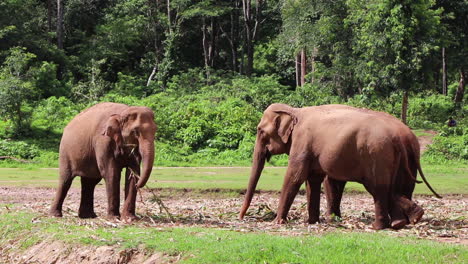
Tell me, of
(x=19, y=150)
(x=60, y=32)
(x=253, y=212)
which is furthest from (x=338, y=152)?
(x=60, y=32)

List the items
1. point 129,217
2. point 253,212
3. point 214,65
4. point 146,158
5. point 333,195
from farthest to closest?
→ point 214,65 → point 253,212 → point 333,195 → point 129,217 → point 146,158

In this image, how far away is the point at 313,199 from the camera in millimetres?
16359

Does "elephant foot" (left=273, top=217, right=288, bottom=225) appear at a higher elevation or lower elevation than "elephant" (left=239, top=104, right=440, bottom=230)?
lower

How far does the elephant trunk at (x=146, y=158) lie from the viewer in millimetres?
14752

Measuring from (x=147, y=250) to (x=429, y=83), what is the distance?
32910mm

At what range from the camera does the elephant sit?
1472 cm

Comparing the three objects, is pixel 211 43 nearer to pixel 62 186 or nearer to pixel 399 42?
pixel 399 42

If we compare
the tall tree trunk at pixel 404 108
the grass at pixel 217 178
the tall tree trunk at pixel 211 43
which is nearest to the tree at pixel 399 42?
the tall tree trunk at pixel 404 108

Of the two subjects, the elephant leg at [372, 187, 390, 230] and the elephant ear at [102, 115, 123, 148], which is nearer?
the elephant leg at [372, 187, 390, 230]

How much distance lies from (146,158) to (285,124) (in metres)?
3.26

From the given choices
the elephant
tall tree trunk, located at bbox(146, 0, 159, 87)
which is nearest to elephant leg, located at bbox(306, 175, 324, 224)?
the elephant

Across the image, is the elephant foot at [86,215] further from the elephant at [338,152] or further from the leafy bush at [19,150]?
A: the leafy bush at [19,150]

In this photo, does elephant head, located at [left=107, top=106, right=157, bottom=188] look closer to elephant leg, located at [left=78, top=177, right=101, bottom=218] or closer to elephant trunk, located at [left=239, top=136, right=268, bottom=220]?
elephant leg, located at [left=78, top=177, right=101, bottom=218]

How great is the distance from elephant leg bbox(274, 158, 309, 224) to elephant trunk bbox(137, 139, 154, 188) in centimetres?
296
